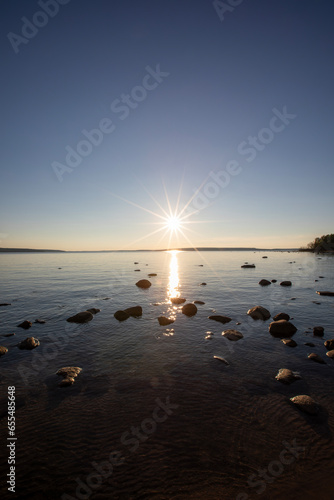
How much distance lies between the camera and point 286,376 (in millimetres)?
9156

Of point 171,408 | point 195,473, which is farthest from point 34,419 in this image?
point 195,473

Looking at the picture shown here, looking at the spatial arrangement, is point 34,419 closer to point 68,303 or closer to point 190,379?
point 190,379

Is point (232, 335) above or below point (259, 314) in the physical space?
below

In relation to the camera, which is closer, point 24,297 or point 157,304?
point 157,304

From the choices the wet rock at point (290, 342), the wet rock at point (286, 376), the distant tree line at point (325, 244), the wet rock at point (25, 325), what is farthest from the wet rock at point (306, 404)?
the distant tree line at point (325, 244)

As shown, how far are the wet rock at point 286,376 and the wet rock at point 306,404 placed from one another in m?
1.22

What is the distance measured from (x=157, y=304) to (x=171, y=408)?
1469 cm

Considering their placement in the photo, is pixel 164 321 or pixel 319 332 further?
pixel 164 321

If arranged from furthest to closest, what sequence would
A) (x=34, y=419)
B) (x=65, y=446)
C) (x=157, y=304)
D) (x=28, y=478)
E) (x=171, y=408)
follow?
(x=157, y=304)
(x=171, y=408)
(x=34, y=419)
(x=65, y=446)
(x=28, y=478)

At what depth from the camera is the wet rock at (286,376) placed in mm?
9006

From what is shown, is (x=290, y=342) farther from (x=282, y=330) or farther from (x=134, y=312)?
(x=134, y=312)

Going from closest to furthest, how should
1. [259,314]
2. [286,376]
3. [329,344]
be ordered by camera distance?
[286,376]
[329,344]
[259,314]

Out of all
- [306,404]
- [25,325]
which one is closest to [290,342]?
[306,404]

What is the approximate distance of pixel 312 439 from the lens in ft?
20.3
